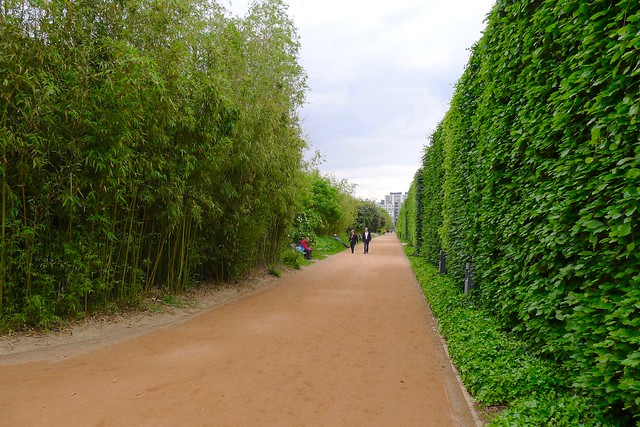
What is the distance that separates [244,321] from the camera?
19.3ft

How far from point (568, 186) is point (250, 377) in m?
3.29

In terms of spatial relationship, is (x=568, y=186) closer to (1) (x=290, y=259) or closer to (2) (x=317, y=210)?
(1) (x=290, y=259)

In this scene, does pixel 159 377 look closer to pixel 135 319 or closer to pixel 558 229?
pixel 135 319

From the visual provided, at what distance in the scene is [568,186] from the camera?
8.89 ft

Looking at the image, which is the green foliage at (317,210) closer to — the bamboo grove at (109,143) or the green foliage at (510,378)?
the bamboo grove at (109,143)

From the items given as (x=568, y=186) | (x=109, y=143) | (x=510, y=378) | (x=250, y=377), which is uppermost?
(x=109, y=143)

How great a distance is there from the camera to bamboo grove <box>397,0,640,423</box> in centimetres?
208

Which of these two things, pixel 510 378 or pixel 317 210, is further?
pixel 317 210

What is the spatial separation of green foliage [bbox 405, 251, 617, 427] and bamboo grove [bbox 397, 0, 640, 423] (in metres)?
0.13

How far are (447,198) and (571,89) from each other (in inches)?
224

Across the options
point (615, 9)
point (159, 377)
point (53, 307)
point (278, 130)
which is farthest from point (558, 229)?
point (278, 130)

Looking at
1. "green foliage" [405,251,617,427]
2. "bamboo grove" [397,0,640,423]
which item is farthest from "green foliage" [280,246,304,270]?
"bamboo grove" [397,0,640,423]

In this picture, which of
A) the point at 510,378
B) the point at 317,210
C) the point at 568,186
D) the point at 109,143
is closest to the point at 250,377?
the point at 510,378

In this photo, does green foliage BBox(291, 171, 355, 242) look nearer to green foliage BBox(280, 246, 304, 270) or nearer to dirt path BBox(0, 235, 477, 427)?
green foliage BBox(280, 246, 304, 270)
